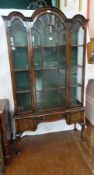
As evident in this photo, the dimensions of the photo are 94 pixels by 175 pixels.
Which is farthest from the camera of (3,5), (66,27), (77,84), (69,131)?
(3,5)

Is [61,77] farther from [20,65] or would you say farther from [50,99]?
[20,65]

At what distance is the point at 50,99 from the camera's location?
2230mm

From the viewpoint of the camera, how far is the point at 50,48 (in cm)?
206

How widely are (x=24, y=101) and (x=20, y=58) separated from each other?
0.57 m

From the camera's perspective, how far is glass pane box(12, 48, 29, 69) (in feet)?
6.52

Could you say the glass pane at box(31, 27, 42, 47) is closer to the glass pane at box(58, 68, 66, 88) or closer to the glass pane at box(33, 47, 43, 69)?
the glass pane at box(33, 47, 43, 69)

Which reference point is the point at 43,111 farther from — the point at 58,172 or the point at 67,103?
the point at 58,172

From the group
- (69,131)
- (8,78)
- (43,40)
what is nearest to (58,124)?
(69,131)

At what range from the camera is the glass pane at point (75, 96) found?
89.7 inches

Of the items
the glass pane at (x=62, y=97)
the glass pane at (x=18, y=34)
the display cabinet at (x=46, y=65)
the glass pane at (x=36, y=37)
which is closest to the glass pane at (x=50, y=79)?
the display cabinet at (x=46, y=65)

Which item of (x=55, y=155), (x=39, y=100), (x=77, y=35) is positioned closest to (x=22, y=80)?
(x=39, y=100)

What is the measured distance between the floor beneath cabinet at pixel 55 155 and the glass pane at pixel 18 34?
55.8 inches

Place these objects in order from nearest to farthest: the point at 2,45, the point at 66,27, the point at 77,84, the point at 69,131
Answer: the point at 66,27
the point at 2,45
the point at 77,84
the point at 69,131

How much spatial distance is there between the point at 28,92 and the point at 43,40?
68 cm
